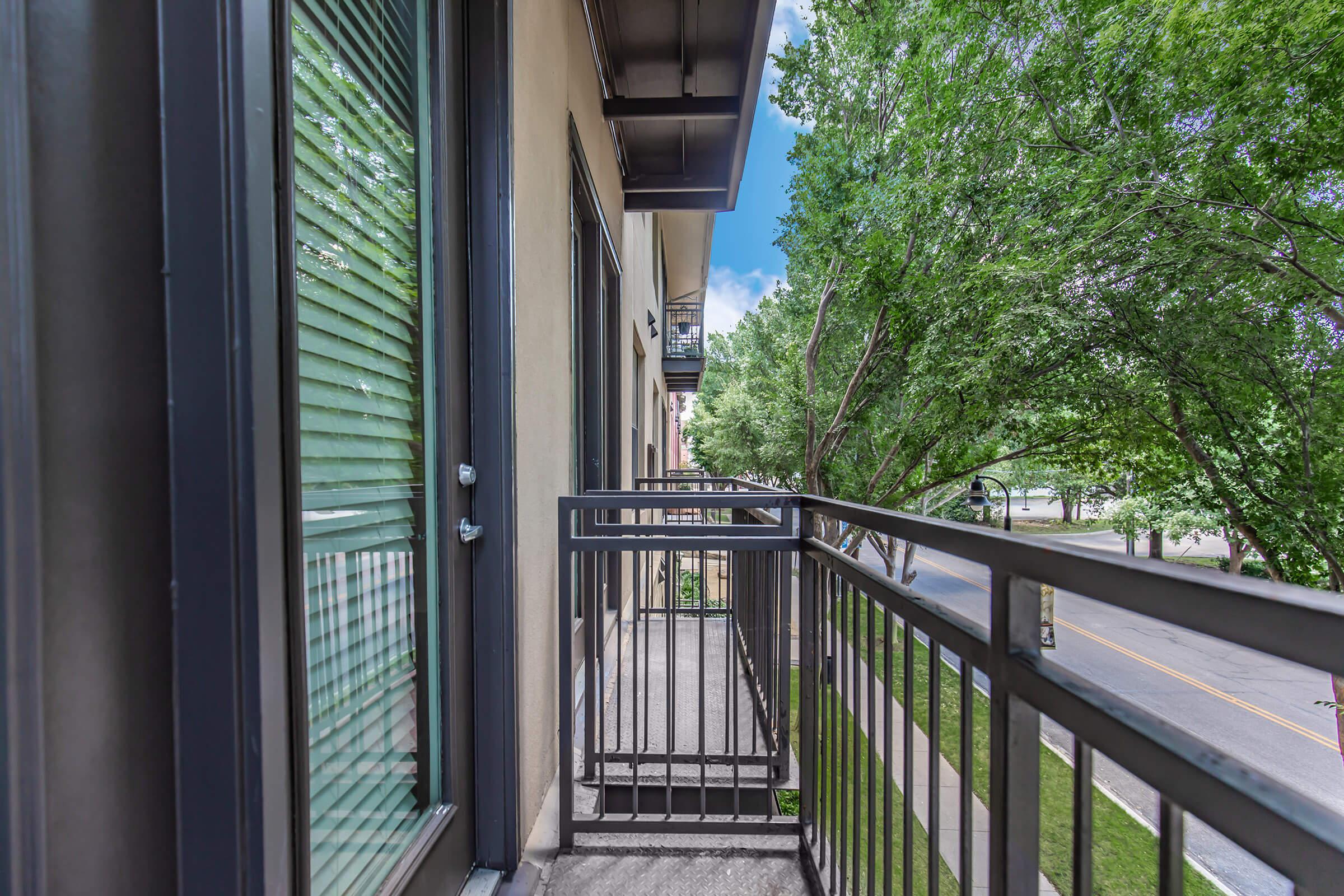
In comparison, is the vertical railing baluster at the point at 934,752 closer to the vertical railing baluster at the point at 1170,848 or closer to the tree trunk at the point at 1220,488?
the vertical railing baluster at the point at 1170,848

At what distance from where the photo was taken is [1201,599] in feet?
1.40

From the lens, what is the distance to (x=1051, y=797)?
19.0ft

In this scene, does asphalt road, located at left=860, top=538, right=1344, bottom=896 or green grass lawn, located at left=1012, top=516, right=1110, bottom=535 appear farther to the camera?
green grass lawn, located at left=1012, top=516, right=1110, bottom=535

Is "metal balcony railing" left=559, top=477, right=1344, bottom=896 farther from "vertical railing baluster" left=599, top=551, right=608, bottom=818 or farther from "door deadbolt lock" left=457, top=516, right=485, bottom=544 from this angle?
"door deadbolt lock" left=457, top=516, right=485, bottom=544

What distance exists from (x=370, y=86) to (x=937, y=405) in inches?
327

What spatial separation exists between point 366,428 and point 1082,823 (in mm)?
1042

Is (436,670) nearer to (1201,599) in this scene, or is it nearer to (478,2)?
(1201,599)

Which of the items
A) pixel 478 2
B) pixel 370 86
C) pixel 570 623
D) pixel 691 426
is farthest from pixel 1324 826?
pixel 691 426

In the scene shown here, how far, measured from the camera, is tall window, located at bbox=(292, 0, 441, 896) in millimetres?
746

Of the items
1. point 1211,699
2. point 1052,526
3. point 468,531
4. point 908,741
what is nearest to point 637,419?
point 468,531

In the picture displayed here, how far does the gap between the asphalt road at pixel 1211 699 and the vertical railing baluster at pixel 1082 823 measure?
1.5 inches

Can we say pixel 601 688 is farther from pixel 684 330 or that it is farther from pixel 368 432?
pixel 684 330

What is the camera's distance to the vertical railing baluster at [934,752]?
815mm

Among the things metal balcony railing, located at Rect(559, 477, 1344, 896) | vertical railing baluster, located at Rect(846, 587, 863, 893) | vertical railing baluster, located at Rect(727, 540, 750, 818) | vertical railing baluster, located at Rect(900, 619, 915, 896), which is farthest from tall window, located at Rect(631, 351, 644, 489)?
vertical railing baluster, located at Rect(900, 619, 915, 896)
